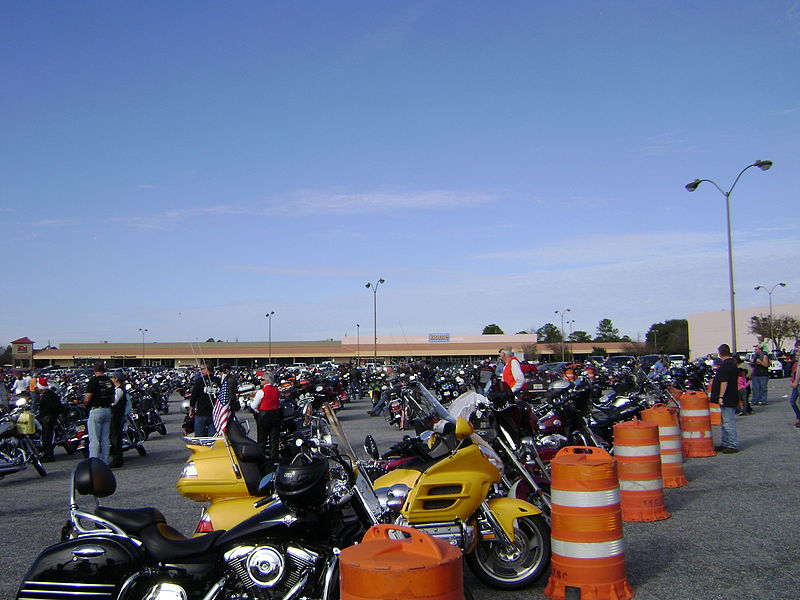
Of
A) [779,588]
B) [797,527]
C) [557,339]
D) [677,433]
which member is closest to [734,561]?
[779,588]

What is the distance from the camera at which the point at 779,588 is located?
5207mm

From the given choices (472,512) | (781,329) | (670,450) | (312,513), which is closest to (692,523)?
(670,450)

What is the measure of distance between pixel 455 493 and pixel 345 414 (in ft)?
65.4

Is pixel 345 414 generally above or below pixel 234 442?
below

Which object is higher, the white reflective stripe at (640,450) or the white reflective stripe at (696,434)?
the white reflective stripe at (640,450)

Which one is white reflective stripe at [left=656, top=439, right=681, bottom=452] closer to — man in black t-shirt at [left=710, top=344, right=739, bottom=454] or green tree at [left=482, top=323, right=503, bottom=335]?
man in black t-shirt at [left=710, top=344, right=739, bottom=454]

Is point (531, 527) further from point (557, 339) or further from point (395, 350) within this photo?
point (557, 339)

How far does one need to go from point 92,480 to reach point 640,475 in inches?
218

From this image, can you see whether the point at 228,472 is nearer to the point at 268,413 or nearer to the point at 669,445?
the point at 669,445

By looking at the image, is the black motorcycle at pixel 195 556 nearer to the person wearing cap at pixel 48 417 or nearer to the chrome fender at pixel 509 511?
the chrome fender at pixel 509 511

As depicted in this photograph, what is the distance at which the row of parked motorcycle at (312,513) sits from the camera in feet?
13.0

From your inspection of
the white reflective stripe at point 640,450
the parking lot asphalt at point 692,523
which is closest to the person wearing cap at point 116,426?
the parking lot asphalt at point 692,523

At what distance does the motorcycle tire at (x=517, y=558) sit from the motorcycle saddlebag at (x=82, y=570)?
2.46 meters

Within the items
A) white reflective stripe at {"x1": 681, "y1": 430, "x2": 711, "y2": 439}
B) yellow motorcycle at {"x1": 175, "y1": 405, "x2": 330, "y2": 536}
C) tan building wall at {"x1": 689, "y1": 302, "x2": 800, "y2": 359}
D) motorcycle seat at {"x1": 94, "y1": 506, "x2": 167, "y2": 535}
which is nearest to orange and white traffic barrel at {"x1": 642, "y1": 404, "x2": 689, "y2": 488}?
white reflective stripe at {"x1": 681, "y1": 430, "x2": 711, "y2": 439}
